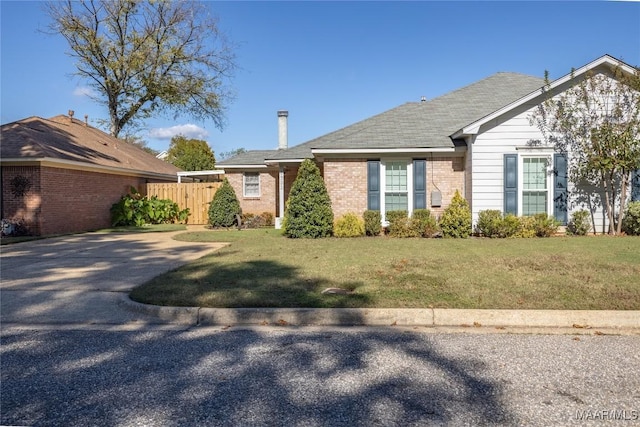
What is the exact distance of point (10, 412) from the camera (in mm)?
3074

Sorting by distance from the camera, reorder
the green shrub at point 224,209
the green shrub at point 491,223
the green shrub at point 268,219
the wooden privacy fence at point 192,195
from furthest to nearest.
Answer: the wooden privacy fence at point 192,195, the green shrub at point 268,219, the green shrub at point 224,209, the green shrub at point 491,223

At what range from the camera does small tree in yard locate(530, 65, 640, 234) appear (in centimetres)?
1234

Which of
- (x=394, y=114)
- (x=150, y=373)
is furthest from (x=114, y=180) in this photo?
(x=150, y=373)

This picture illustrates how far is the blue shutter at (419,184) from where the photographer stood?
1401 cm

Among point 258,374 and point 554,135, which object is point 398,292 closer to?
point 258,374

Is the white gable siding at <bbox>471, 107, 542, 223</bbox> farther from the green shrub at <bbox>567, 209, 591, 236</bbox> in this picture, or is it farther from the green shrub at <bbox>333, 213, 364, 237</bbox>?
the green shrub at <bbox>333, 213, 364, 237</bbox>

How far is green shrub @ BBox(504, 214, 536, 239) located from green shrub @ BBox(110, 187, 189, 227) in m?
15.5

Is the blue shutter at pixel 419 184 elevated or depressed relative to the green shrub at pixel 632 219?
elevated

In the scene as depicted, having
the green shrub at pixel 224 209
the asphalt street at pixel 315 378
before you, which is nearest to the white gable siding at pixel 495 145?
the asphalt street at pixel 315 378

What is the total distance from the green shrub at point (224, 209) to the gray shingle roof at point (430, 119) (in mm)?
2993

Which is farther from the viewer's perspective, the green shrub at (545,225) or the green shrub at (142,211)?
the green shrub at (142,211)

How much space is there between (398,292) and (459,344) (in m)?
1.68

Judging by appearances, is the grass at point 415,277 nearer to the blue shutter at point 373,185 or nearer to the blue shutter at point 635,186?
the blue shutter at point 635,186

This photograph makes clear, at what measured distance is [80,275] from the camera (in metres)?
8.18
